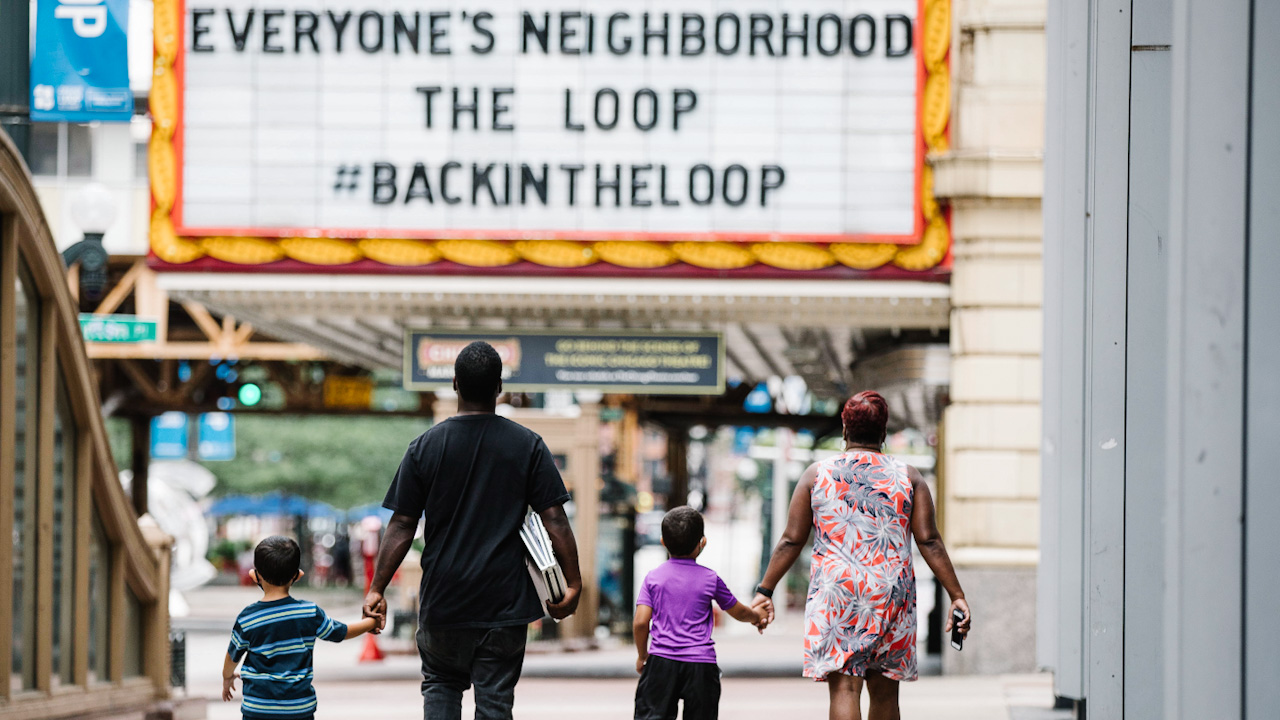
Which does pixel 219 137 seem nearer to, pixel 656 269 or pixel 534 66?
pixel 534 66

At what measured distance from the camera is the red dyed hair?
6375mm

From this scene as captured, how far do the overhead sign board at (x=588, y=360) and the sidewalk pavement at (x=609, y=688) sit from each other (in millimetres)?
2975

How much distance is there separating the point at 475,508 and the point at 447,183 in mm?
10512

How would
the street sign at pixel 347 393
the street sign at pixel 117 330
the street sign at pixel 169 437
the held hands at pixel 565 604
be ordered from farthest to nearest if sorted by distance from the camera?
the street sign at pixel 169 437 < the street sign at pixel 347 393 < the street sign at pixel 117 330 < the held hands at pixel 565 604

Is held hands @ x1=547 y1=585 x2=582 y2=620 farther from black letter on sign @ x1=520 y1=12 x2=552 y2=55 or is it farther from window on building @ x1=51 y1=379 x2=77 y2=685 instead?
black letter on sign @ x1=520 y1=12 x2=552 y2=55

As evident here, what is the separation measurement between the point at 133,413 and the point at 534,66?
1723 centimetres

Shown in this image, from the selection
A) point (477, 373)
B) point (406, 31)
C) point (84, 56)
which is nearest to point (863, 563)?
point (477, 373)

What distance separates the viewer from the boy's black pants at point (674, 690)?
253 inches

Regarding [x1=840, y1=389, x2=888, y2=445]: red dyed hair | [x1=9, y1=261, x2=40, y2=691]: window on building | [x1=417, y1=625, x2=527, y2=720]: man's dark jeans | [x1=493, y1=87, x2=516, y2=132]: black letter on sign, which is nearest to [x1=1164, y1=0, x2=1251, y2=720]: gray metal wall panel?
[x1=417, y1=625, x2=527, y2=720]: man's dark jeans

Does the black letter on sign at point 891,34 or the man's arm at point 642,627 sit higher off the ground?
the black letter on sign at point 891,34

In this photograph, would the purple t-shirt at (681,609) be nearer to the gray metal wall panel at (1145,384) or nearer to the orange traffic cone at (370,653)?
the gray metal wall panel at (1145,384)

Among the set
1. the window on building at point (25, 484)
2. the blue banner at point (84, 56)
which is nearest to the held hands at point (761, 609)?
the window on building at point (25, 484)

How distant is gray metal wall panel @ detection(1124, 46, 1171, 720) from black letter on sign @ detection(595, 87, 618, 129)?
952 cm

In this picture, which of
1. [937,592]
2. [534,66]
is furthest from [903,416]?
[534,66]
